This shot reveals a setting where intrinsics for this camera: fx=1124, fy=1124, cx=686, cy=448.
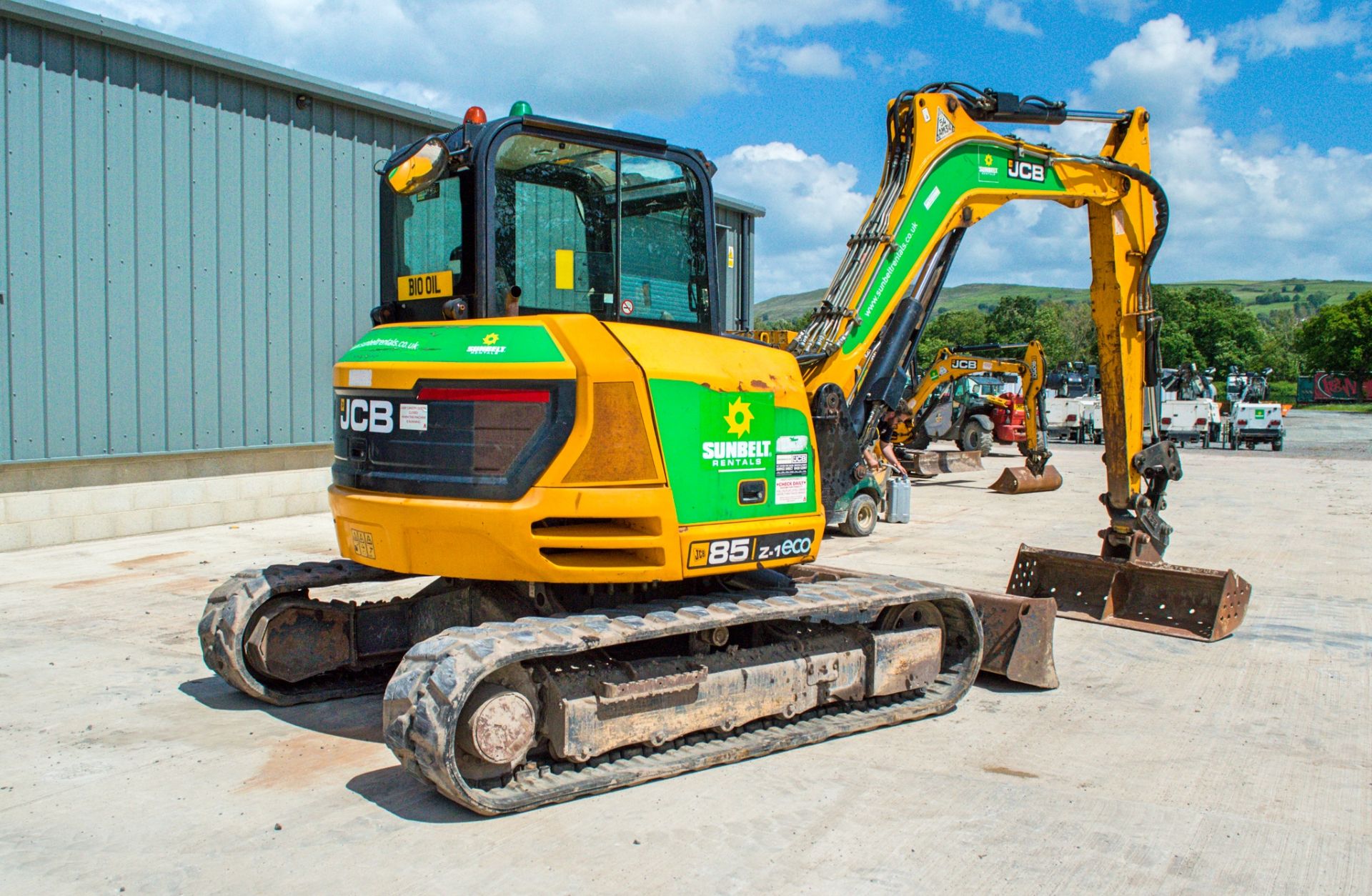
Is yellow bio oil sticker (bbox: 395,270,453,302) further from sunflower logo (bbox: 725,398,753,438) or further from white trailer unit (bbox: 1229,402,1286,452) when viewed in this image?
white trailer unit (bbox: 1229,402,1286,452)

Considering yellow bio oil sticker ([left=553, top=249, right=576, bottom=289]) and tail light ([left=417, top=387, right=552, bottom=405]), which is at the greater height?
yellow bio oil sticker ([left=553, top=249, right=576, bottom=289])

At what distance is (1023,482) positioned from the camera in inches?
788

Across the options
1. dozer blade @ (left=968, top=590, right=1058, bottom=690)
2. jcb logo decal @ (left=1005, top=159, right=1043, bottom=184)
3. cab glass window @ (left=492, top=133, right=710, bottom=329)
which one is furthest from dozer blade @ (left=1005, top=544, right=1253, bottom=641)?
cab glass window @ (left=492, top=133, right=710, bottom=329)

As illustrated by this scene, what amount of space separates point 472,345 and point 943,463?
18994 mm

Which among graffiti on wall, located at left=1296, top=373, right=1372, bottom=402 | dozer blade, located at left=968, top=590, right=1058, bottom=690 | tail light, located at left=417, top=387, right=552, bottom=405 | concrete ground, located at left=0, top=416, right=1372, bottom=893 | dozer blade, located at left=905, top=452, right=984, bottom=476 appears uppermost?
graffiti on wall, located at left=1296, top=373, right=1372, bottom=402

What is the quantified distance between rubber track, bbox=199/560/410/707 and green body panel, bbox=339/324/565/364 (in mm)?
1607

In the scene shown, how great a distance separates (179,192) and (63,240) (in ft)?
4.91

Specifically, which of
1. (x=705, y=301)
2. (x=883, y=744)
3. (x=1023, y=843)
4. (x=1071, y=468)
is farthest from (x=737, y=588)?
(x=1071, y=468)

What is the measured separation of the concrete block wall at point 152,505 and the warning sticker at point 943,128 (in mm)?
9477

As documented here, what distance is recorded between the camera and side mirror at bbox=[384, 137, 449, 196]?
17.6 ft

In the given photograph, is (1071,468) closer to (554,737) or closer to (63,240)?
(63,240)

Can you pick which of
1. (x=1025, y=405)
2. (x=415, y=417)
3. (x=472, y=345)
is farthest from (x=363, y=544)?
(x=1025, y=405)

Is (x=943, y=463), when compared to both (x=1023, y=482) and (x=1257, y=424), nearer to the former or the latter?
(x=1023, y=482)

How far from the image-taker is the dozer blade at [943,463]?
22672 millimetres
